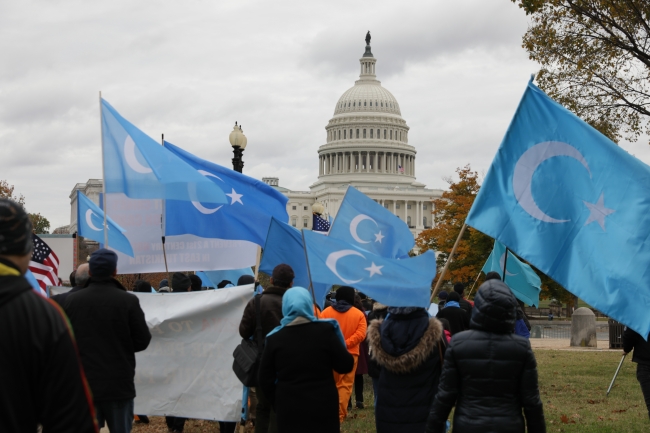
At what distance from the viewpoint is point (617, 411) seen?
11.4 metres

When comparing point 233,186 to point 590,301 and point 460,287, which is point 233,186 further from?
point 590,301

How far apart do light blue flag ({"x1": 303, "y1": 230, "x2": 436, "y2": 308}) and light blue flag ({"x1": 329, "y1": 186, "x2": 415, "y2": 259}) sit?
192 cm

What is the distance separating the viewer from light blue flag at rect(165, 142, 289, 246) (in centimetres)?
1076

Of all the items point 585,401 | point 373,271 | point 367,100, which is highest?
point 367,100

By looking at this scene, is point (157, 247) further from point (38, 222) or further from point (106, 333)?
point (38, 222)

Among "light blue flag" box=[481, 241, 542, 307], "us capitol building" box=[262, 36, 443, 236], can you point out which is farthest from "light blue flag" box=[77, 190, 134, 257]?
"us capitol building" box=[262, 36, 443, 236]

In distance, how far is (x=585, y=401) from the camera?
12406 millimetres

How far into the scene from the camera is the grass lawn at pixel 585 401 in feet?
33.7

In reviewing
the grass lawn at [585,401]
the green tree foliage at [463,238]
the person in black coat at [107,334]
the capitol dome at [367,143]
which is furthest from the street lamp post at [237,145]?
the capitol dome at [367,143]

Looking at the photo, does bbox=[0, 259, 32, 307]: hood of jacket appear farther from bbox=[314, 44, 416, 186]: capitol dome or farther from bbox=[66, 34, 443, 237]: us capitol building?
bbox=[314, 44, 416, 186]: capitol dome

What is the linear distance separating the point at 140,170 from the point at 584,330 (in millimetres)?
17387

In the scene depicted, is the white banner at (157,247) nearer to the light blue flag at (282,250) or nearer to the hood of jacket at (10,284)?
the light blue flag at (282,250)

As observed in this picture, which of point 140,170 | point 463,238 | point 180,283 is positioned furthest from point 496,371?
point 463,238

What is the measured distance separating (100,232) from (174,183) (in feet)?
14.1
